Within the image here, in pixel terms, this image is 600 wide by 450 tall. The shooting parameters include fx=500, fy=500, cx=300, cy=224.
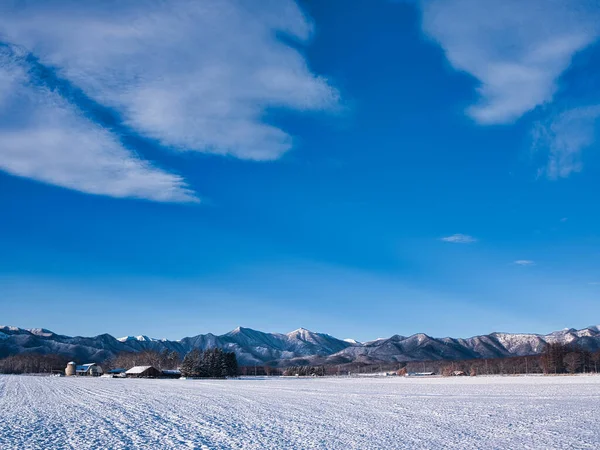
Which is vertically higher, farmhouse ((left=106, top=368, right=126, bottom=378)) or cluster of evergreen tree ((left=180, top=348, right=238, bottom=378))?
cluster of evergreen tree ((left=180, top=348, right=238, bottom=378))

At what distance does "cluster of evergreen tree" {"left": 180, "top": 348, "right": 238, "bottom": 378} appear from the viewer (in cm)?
13325

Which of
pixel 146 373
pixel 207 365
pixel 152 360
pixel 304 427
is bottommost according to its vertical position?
pixel 304 427

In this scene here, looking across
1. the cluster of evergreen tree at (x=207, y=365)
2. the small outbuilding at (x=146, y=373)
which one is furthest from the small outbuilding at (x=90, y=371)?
the cluster of evergreen tree at (x=207, y=365)

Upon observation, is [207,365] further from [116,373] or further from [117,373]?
[116,373]

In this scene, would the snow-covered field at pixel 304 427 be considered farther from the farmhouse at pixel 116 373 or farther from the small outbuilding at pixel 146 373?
the farmhouse at pixel 116 373

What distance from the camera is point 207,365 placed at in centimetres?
13538

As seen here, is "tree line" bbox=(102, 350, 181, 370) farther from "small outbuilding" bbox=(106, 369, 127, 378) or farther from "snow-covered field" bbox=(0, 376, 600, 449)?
"snow-covered field" bbox=(0, 376, 600, 449)

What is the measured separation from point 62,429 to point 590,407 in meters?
31.9

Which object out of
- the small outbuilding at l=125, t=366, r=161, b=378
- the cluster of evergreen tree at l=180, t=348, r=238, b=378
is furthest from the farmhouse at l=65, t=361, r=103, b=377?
the cluster of evergreen tree at l=180, t=348, r=238, b=378

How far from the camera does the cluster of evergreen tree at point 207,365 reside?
5246 inches

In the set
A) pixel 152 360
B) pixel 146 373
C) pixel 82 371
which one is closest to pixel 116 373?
pixel 152 360

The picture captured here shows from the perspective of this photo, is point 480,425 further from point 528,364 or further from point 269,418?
point 528,364

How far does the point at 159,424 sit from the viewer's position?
82.4 ft

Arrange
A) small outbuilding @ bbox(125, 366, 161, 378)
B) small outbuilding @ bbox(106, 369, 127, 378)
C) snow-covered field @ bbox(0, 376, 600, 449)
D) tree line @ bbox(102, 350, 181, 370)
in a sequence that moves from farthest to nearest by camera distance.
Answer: tree line @ bbox(102, 350, 181, 370)
small outbuilding @ bbox(106, 369, 127, 378)
small outbuilding @ bbox(125, 366, 161, 378)
snow-covered field @ bbox(0, 376, 600, 449)
